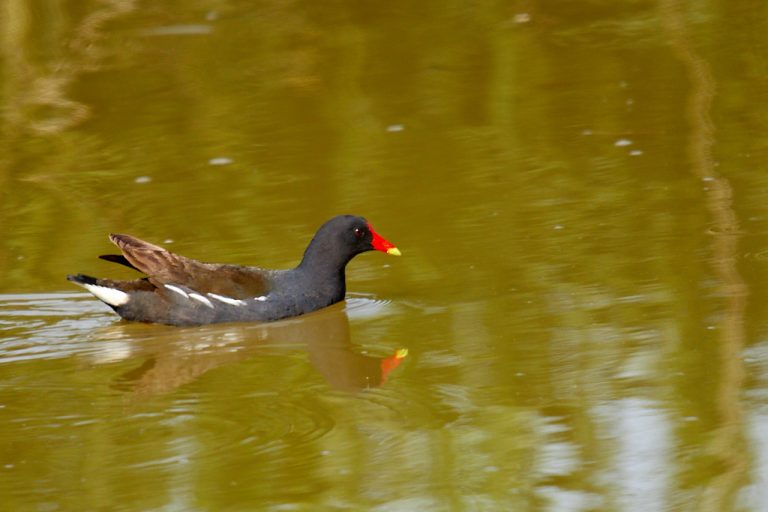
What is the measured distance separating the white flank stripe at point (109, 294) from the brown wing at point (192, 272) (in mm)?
163

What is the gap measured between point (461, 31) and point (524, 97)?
1.63 metres

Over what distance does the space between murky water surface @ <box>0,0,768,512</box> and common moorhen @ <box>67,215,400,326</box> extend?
0.39 ft

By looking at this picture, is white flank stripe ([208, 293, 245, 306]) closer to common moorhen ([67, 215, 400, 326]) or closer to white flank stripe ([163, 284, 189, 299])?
common moorhen ([67, 215, 400, 326])

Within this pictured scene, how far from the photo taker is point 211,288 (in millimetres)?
7340

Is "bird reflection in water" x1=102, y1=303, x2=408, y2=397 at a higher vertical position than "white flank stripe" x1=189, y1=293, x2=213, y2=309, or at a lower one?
lower

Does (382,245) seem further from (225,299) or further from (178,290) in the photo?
(178,290)

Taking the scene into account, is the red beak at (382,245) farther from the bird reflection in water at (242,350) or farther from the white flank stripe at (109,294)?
the white flank stripe at (109,294)

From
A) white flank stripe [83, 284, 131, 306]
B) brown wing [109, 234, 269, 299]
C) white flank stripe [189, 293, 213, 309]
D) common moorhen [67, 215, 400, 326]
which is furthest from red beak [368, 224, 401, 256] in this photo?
white flank stripe [83, 284, 131, 306]

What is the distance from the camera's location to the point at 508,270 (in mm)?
7398

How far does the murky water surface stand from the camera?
5203 millimetres

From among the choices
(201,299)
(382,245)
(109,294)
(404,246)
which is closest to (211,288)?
(201,299)

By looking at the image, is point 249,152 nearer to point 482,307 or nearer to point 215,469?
point 482,307

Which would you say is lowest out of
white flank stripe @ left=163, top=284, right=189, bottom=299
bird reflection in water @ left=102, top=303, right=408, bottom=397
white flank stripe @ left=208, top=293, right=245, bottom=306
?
bird reflection in water @ left=102, top=303, right=408, bottom=397

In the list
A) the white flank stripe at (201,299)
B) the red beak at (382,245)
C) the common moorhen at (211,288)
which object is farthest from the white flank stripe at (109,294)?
the red beak at (382,245)
